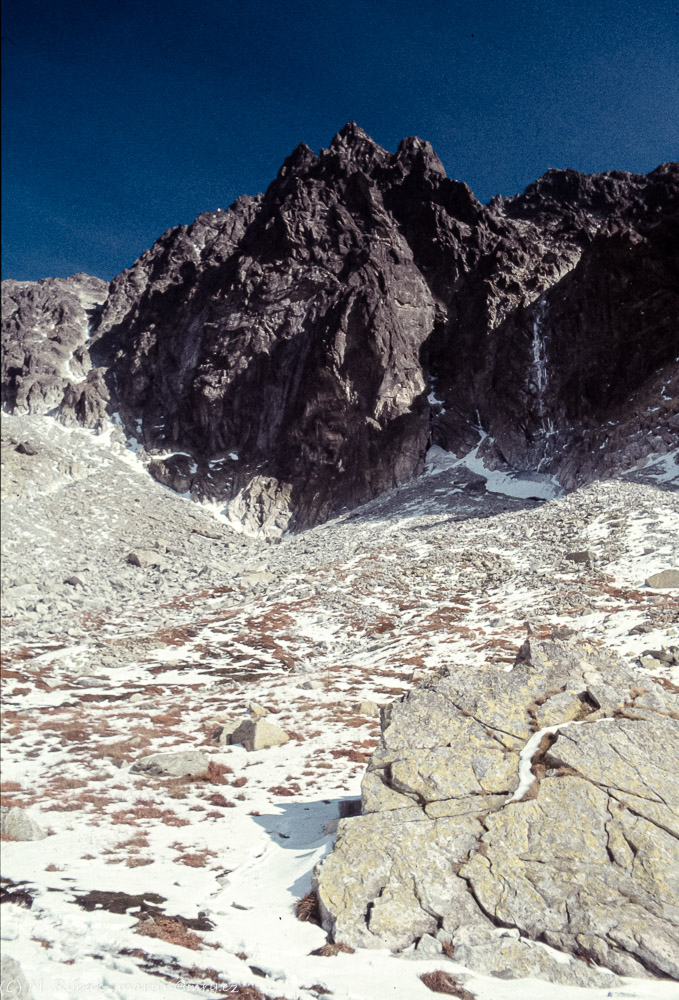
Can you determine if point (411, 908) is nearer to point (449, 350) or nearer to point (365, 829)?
point (365, 829)

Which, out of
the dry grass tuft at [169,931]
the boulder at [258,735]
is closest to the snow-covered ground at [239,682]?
the dry grass tuft at [169,931]

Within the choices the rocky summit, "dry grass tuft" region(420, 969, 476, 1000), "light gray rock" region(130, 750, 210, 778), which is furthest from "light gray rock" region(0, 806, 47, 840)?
"dry grass tuft" region(420, 969, 476, 1000)

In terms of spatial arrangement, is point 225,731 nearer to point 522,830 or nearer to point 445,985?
point 522,830

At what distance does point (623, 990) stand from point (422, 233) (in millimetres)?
124157

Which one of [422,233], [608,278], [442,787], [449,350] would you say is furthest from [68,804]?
[422,233]

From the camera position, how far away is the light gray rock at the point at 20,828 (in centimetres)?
1134

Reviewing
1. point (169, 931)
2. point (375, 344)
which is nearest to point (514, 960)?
point (169, 931)

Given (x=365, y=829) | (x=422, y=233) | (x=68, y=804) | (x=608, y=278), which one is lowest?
(x=68, y=804)

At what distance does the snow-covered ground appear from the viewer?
7250 mm

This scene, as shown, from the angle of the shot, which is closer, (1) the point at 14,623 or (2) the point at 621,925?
(2) the point at 621,925

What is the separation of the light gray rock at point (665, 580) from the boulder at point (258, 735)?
70.7 ft

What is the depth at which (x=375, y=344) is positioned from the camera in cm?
→ 8888

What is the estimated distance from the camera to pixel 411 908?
7.73 metres

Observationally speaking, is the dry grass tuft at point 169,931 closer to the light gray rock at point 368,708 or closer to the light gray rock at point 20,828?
the light gray rock at point 20,828
